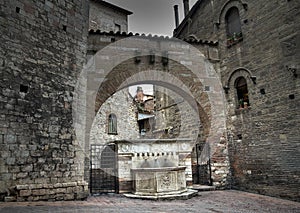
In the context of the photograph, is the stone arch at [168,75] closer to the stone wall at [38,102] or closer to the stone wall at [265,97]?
the stone wall at [265,97]

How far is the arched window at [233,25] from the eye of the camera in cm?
893

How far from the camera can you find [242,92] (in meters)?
8.75

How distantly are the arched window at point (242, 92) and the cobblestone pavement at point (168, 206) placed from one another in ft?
9.98

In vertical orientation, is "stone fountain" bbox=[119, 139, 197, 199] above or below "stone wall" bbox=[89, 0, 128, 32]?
below

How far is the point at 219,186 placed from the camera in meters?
8.48

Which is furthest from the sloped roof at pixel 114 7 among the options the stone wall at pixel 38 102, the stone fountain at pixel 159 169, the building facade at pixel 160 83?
the stone fountain at pixel 159 169

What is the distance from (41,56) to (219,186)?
684 centimetres

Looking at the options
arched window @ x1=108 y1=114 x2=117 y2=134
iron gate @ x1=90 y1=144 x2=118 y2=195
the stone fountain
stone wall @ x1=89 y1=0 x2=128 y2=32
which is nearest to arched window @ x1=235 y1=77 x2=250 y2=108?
the stone fountain

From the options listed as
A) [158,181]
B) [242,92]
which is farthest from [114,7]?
[158,181]

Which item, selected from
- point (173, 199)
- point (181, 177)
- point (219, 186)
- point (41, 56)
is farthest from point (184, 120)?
point (41, 56)

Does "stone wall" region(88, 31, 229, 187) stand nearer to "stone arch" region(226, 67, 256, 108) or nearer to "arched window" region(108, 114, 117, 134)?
"stone arch" region(226, 67, 256, 108)

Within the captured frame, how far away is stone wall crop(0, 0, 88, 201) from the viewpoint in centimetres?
508

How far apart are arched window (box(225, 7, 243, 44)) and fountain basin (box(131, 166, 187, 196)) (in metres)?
5.18

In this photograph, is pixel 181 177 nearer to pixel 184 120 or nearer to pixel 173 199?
pixel 173 199
